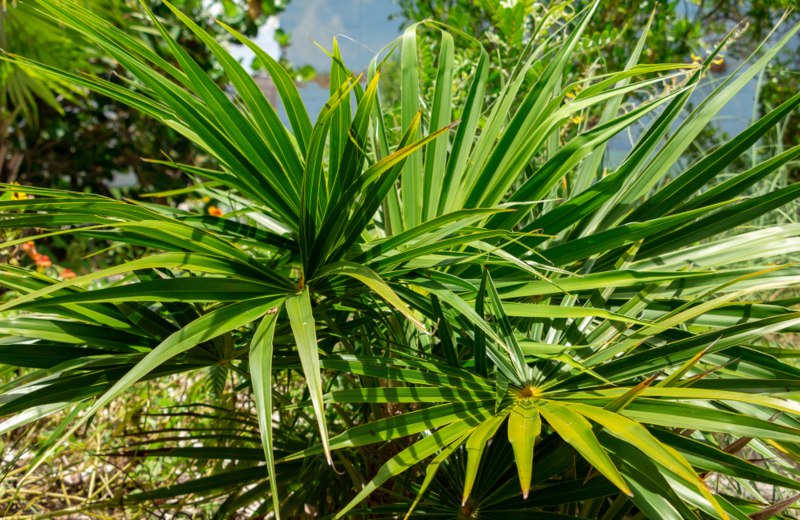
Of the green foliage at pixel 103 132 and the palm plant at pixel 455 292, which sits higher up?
the green foliage at pixel 103 132

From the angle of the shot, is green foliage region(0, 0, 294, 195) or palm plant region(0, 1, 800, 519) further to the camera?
green foliage region(0, 0, 294, 195)

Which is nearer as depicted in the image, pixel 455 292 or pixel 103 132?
pixel 455 292

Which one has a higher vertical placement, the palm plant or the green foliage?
the green foliage

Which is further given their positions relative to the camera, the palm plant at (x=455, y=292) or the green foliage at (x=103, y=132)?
the green foliage at (x=103, y=132)

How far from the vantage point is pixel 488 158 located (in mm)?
1295

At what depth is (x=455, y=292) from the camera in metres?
1.23

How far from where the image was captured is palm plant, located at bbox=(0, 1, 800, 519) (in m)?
0.98

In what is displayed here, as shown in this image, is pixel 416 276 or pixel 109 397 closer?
pixel 109 397

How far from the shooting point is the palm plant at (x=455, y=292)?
0.98 meters

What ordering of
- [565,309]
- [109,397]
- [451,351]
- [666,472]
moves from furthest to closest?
[451,351] < [565,309] < [666,472] < [109,397]

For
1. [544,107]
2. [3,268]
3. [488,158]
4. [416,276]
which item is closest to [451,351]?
[416,276]

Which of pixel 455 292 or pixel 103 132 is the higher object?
pixel 103 132

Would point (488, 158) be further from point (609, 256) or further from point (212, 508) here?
point (212, 508)

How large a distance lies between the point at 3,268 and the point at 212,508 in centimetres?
135
